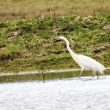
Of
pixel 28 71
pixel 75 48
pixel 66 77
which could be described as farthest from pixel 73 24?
pixel 66 77

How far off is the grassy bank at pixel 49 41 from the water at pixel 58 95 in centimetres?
709

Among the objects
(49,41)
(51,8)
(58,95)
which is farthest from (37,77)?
(51,8)

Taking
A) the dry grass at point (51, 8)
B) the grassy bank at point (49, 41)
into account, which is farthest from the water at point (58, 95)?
the dry grass at point (51, 8)

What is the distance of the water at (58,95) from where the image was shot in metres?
16.9

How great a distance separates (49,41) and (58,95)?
1523 centimetres

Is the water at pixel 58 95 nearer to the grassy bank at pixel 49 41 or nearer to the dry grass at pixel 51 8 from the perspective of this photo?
the grassy bank at pixel 49 41

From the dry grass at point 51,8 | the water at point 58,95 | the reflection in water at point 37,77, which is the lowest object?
the water at point 58,95

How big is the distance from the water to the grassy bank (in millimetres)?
7089

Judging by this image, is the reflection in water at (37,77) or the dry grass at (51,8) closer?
the reflection in water at (37,77)

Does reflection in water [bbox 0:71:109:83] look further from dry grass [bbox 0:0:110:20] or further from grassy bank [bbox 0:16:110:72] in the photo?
dry grass [bbox 0:0:110:20]

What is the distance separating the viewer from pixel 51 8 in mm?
41500

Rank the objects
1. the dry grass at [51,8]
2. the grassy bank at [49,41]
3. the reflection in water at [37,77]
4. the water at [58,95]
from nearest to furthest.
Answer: the water at [58,95], the reflection in water at [37,77], the grassy bank at [49,41], the dry grass at [51,8]

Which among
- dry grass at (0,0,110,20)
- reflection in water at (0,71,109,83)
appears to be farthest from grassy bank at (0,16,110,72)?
reflection in water at (0,71,109,83)

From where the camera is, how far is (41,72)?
27.8 m
